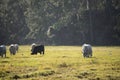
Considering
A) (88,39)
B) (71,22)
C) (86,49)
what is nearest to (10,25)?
(71,22)

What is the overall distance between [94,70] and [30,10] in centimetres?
7681

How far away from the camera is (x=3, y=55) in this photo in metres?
47.7

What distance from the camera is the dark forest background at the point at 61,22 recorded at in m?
86.2

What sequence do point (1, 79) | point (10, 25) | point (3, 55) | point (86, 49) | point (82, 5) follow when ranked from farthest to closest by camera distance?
point (10, 25) → point (82, 5) → point (3, 55) → point (86, 49) → point (1, 79)

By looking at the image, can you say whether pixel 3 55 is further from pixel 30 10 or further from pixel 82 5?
pixel 30 10

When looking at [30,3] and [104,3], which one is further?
[30,3]

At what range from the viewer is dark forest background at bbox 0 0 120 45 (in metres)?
86.2

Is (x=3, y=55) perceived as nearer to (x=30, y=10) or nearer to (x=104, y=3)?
(x=104, y=3)

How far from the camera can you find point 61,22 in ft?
304

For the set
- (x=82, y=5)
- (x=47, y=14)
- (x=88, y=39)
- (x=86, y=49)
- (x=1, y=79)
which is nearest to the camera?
(x=1, y=79)

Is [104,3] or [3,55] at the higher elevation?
[104,3]

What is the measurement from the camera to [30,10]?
103 meters

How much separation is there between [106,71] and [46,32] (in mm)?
69883

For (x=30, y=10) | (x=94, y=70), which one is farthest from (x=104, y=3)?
(x=94, y=70)
